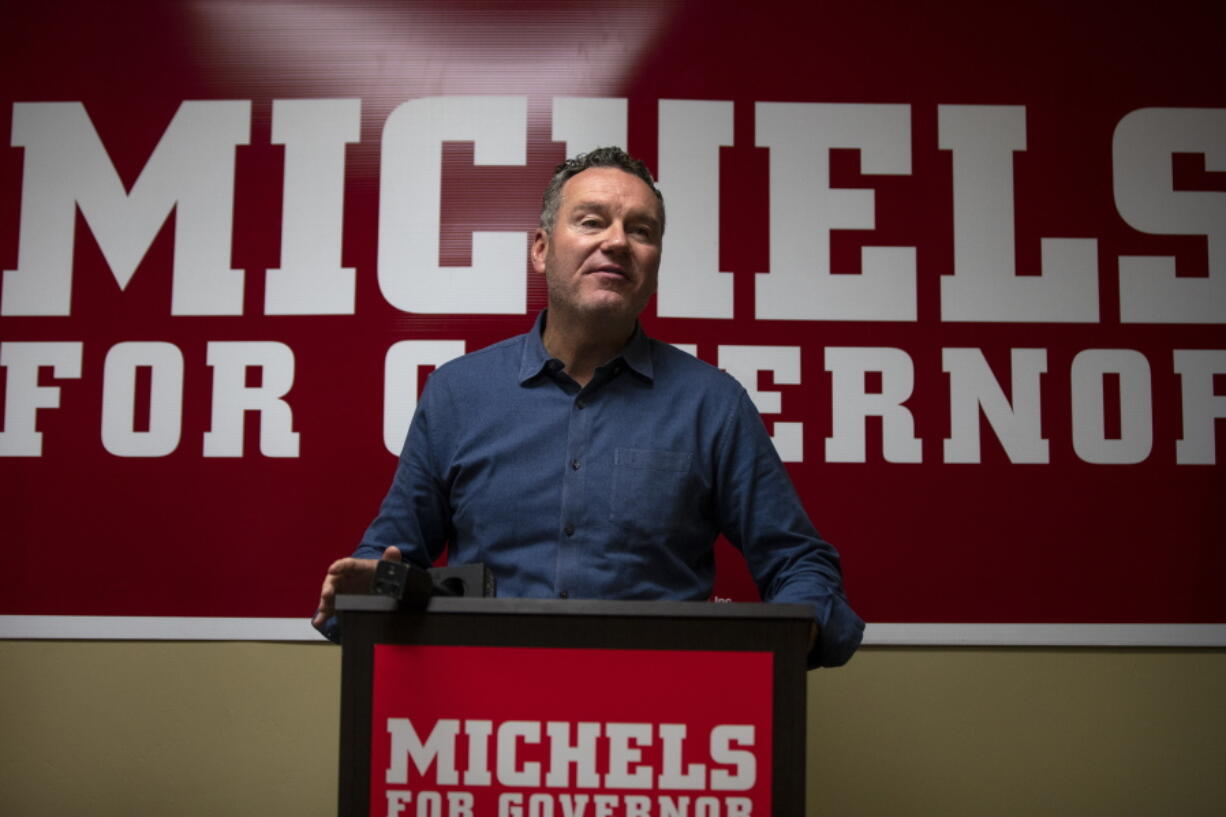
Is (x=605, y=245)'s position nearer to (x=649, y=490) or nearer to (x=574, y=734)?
(x=649, y=490)

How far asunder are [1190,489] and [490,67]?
1.76 meters

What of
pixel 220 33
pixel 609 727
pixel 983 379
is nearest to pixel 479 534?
pixel 609 727

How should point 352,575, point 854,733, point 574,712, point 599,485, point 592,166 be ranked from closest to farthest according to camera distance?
point 574,712, point 352,575, point 599,485, point 592,166, point 854,733

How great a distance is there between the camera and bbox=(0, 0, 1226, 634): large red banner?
88.7 inches

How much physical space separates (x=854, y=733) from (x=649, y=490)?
99 cm

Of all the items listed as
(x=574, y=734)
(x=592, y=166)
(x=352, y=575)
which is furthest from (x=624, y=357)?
(x=574, y=734)

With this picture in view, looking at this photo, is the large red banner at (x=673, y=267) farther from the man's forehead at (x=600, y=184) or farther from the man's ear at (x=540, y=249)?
the man's forehead at (x=600, y=184)

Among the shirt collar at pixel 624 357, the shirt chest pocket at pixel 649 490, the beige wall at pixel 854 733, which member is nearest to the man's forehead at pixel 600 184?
the shirt collar at pixel 624 357

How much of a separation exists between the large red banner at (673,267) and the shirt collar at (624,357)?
0.60m

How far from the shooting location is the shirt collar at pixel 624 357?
1.65m

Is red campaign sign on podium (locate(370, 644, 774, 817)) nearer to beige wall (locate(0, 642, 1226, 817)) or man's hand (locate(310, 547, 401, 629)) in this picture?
man's hand (locate(310, 547, 401, 629))

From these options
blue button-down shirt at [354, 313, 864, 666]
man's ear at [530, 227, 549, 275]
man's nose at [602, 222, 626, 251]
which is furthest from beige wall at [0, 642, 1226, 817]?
man's nose at [602, 222, 626, 251]

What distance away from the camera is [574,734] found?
42.5 inches

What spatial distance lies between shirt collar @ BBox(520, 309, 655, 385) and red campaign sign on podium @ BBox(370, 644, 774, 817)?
651mm
